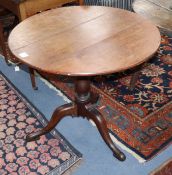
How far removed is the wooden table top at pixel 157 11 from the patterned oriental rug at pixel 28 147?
991 mm

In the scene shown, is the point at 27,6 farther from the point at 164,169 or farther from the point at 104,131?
the point at 164,169

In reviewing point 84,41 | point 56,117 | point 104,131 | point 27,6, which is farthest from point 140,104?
point 27,6

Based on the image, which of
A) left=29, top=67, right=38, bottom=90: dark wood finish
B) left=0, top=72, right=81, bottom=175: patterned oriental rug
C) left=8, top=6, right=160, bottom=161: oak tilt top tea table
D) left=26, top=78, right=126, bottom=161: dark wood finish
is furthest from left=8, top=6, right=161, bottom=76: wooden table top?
left=0, top=72, right=81, bottom=175: patterned oriental rug

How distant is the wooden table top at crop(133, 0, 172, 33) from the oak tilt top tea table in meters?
0.05

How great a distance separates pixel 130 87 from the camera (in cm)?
245

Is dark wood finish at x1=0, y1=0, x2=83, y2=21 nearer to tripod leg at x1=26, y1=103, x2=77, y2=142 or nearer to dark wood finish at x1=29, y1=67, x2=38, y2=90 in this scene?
dark wood finish at x1=29, y1=67, x2=38, y2=90

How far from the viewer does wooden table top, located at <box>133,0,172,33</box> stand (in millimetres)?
1613

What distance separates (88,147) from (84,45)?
771 mm

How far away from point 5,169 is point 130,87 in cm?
119

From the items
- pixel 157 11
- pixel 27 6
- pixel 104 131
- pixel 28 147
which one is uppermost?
pixel 157 11

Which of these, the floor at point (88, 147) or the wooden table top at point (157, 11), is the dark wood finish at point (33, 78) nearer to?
the floor at point (88, 147)

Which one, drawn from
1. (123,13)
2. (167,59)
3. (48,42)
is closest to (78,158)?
(48,42)

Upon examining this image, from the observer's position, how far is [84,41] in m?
1.62

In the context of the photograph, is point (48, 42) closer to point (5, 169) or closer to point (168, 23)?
point (168, 23)
